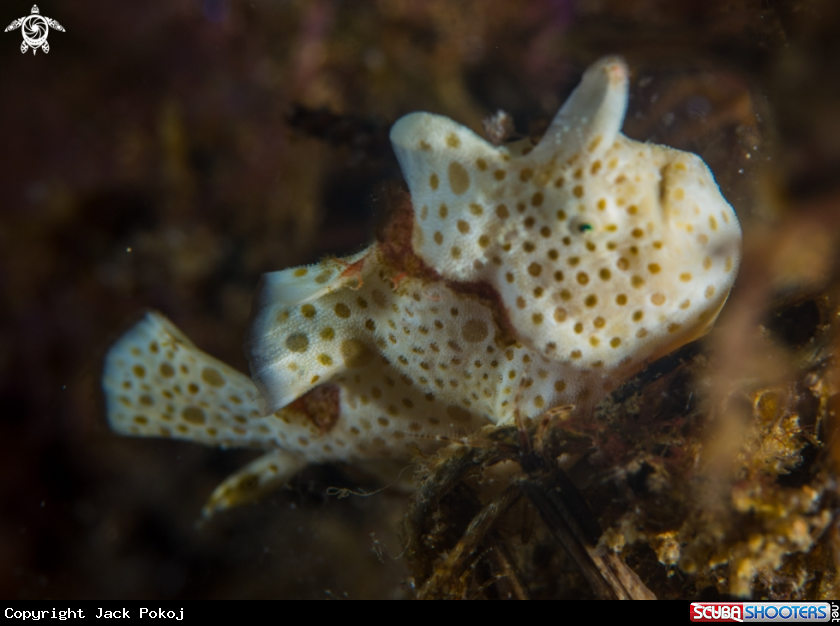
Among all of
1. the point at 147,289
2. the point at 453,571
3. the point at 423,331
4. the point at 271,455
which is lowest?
the point at 271,455

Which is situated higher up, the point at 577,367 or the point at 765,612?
the point at 577,367

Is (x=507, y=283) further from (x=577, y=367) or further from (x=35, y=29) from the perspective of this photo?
(x=35, y=29)

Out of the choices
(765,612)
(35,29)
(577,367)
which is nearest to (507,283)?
(577,367)

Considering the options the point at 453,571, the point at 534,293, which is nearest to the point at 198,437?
the point at 453,571

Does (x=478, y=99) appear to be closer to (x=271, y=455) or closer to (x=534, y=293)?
(x=534, y=293)

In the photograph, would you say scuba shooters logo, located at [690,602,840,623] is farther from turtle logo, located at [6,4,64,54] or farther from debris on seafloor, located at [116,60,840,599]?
turtle logo, located at [6,4,64,54]

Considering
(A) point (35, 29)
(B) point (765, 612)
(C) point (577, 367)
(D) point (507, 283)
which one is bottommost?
(B) point (765, 612)
